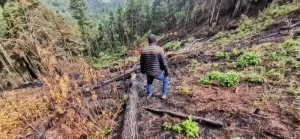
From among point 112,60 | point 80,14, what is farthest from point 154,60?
point 80,14

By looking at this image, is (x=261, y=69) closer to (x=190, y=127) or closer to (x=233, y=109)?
(x=233, y=109)

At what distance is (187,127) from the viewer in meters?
4.48

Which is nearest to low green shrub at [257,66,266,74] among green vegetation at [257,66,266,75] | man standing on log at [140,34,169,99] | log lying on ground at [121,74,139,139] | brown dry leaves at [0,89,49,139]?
green vegetation at [257,66,266,75]

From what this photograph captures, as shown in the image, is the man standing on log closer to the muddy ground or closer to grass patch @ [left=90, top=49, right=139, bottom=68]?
the muddy ground

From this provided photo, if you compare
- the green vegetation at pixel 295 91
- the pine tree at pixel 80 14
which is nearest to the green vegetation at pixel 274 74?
the green vegetation at pixel 295 91

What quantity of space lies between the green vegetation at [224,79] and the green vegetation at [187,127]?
229 centimetres

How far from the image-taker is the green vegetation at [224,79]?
6.38 meters

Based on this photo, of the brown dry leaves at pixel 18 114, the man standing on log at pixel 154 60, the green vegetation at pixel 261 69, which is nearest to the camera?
the man standing on log at pixel 154 60

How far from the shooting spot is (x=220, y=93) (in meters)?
6.02

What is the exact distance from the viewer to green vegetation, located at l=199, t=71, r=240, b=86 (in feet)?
20.9

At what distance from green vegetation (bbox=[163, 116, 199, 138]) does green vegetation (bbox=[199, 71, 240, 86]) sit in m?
2.29

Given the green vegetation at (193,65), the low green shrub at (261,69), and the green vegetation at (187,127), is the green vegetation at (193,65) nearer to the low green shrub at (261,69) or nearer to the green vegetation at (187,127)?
the low green shrub at (261,69)

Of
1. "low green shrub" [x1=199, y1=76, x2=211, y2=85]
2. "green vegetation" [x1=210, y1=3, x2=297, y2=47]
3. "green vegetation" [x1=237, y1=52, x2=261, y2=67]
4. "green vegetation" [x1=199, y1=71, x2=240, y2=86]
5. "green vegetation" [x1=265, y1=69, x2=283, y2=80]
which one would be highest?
"green vegetation" [x1=210, y1=3, x2=297, y2=47]

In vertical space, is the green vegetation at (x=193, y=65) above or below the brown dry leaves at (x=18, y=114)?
above
